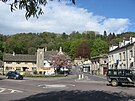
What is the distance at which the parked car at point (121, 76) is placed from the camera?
34.5 metres

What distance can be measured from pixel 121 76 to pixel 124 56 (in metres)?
23.5

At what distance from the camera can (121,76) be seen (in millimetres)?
35281

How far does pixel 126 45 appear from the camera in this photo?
184ft

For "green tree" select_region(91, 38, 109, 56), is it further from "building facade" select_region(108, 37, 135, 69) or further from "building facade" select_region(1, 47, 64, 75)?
"building facade" select_region(108, 37, 135, 69)

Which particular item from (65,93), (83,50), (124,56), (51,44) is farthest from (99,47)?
(65,93)

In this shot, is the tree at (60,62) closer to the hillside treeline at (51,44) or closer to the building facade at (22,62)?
the building facade at (22,62)

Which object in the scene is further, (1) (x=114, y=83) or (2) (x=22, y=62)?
(2) (x=22, y=62)

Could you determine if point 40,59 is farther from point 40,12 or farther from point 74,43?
point 40,12

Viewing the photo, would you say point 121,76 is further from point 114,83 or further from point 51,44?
point 51,44

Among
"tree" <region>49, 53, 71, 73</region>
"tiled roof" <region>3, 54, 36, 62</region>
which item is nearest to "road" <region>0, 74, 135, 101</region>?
"tree" <region>49, 53, 71, 73</region>

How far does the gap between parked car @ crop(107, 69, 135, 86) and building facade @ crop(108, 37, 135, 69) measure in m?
16.3

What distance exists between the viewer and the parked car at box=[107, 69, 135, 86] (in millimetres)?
34531

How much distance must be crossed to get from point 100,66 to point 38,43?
66.0 m

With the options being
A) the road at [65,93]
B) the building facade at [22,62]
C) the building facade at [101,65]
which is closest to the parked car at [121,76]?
the road at [65,93]
